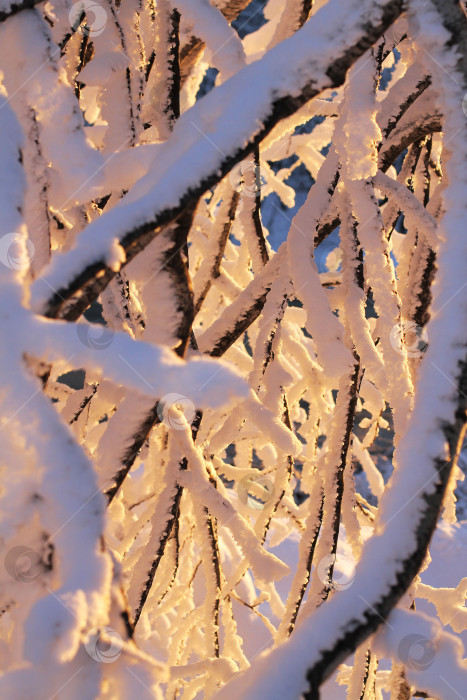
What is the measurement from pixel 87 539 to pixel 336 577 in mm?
3156

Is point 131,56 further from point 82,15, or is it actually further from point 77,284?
point 77,284

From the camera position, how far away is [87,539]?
0.46 meters

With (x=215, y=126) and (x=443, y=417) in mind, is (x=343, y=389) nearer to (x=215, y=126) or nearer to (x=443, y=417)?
(x=443, y=417)

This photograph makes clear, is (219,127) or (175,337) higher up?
(219,127)

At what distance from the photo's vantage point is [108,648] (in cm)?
45

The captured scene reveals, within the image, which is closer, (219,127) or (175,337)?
(219,127)

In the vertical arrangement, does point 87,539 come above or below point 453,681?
above

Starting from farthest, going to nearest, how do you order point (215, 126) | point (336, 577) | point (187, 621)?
1. point (336, 577)
2. point (187, 621)
3. point (215, 126)

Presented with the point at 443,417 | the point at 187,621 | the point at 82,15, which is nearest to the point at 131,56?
the point at 82,15

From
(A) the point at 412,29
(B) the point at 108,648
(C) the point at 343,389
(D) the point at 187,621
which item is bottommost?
(D) the point at 187,621

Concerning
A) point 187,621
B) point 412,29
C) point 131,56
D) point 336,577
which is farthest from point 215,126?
point 336,577

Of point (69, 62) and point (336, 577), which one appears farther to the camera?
point (336, 577)

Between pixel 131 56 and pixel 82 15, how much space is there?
0.50 feet

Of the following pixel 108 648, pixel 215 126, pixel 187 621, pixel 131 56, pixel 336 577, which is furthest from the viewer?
pixel 336 577
